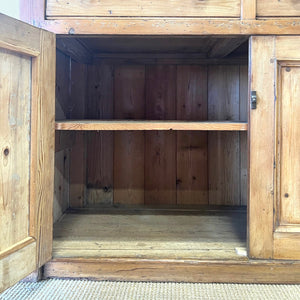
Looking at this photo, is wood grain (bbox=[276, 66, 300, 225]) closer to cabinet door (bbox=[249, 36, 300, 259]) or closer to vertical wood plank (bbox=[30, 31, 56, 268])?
cabinet door (bbox=[249, 36, 300, 259])

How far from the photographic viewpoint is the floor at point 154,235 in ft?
3.60

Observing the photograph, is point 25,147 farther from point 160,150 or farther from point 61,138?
point 160,150

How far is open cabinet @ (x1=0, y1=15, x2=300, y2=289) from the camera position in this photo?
979 mm

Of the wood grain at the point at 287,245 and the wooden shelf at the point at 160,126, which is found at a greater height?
the wooden shelf at the point at 160,126

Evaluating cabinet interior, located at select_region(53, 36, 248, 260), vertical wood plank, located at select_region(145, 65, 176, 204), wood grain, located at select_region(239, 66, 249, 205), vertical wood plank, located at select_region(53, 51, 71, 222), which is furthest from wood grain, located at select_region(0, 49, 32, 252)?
wood grain, located at select_region(239, 66, 249, 205)

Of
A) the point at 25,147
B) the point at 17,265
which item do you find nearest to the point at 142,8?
the point at 25,147

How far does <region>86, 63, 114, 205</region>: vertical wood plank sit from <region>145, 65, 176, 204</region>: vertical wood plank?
210 mm

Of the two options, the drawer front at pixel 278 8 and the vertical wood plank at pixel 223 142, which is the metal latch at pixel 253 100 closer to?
the drawer front at pixel 278 8

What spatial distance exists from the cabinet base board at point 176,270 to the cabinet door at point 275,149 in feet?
0.15

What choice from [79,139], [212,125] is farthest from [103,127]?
[79,139]

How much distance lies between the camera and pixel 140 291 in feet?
3.26

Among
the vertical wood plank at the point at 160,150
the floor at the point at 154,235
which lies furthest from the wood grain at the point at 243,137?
the vertical wood plank at the point at 160,150

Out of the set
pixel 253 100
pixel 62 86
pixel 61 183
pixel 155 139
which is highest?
pixel 62 86

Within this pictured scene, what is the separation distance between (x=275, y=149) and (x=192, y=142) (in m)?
0.72
